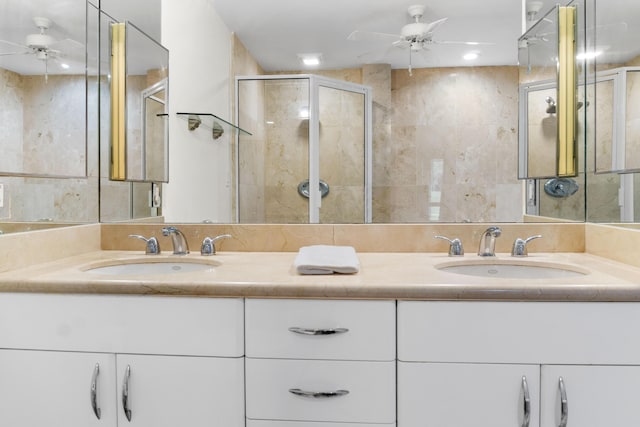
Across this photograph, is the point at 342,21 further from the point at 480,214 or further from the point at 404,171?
the point at 480,214

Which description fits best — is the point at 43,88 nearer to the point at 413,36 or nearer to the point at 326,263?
the point at 326,263

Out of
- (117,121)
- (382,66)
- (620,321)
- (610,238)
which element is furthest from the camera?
(117,121)

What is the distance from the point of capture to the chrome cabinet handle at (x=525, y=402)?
3.49 feet

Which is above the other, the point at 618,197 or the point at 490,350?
the point at 618,197

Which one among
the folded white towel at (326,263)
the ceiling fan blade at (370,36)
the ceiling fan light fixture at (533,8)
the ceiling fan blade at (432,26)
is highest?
the ceiling fan light fixture at (533,8)

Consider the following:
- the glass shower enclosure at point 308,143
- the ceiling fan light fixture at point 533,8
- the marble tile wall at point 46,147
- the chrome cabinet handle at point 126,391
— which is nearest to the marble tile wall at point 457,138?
the glass shower enclosure at point 308,143

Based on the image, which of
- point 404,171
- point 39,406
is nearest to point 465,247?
point 404,171

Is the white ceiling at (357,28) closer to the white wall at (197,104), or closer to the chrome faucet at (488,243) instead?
the white wall at (197,104)

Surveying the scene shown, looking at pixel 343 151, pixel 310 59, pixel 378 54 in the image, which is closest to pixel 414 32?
pixel 378 54

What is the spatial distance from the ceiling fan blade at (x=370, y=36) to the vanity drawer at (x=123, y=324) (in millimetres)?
1086

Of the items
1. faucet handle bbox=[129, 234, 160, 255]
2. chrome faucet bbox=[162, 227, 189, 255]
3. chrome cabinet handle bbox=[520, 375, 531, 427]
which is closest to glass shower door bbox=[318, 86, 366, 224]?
chrome faucet bbox=[162, 227, 189, 255]

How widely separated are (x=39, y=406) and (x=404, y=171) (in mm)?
1360

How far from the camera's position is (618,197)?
147 centimetres

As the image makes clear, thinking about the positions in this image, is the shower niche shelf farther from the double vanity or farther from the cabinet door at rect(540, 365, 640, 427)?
the cabinet door at rect(540, 365, 640, 427)
